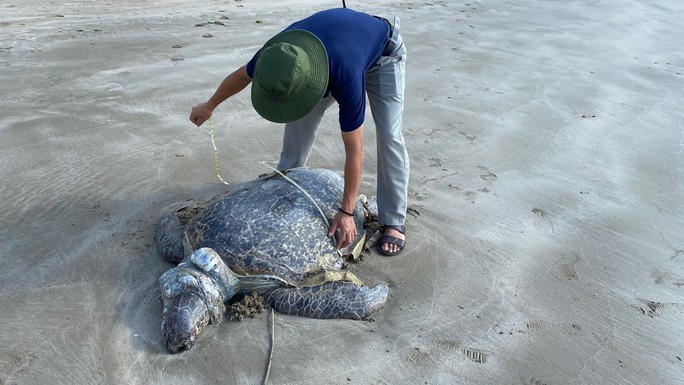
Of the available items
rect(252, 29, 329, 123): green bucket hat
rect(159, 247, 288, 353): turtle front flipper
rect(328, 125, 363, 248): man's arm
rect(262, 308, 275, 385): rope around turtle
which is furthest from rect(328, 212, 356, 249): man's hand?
rect(252, 29, 329, 123): green bucket hat

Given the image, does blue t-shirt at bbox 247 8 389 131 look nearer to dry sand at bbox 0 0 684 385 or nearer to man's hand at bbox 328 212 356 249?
man's hand at bbox 328 212 356 249

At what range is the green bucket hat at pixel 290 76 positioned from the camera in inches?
70.9

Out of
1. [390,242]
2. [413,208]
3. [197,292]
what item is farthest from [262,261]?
[413,208]

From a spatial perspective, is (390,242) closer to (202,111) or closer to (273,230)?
(273,230)

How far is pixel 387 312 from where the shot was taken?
2311 millimetres

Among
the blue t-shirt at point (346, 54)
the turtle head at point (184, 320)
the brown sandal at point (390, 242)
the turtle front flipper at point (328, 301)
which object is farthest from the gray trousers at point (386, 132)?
the turtle head at point (184, 320)

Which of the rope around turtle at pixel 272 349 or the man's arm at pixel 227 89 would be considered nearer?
the rope around turtle at pixel 272 349

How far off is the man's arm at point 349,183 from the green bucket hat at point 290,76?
316mm

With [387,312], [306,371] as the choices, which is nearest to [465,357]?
[387,312]

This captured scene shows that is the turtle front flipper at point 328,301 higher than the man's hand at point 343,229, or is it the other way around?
the man's hand at point 343,229

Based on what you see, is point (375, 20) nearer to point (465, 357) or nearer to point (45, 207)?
point (465, 357)

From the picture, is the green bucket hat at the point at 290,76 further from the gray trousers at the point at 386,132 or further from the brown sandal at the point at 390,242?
the brown sandal at the point at 390,242

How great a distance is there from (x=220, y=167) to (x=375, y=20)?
1428 millimetres

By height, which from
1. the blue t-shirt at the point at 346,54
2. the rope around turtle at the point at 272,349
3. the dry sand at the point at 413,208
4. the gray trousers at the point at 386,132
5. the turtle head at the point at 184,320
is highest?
the blue t-shirt at the point at 346,54
